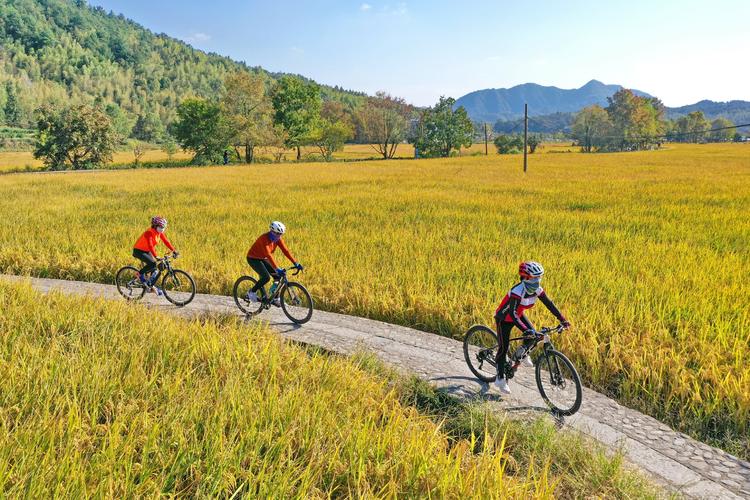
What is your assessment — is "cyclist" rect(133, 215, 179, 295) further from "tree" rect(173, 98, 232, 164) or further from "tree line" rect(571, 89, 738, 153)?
"tree line" rect(571, 89, 738, 153)

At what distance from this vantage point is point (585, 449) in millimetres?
3732

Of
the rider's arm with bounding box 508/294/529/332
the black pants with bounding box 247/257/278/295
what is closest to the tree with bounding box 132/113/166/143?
the black pants with bounding box 247/257/278/295

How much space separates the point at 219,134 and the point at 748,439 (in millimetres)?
62962

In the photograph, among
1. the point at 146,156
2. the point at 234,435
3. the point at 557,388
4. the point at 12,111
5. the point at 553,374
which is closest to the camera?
the point at 234,435

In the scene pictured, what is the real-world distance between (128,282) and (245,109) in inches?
2222

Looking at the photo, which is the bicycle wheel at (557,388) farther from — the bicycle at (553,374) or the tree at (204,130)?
the tree at (204,130)

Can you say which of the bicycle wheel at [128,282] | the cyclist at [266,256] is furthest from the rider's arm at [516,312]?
the bicycle wheel at [128,282]

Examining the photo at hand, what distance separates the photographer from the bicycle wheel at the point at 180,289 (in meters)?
7.97

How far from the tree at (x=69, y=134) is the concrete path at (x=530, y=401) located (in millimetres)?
54028

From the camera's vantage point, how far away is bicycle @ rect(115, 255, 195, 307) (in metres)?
8.07

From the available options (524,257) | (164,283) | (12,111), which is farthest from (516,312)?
(12,111)

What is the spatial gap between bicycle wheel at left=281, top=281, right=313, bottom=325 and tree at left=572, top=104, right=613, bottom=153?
99897 mm

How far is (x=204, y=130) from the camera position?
60.0 meters

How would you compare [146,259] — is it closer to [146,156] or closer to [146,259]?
[146,259]
